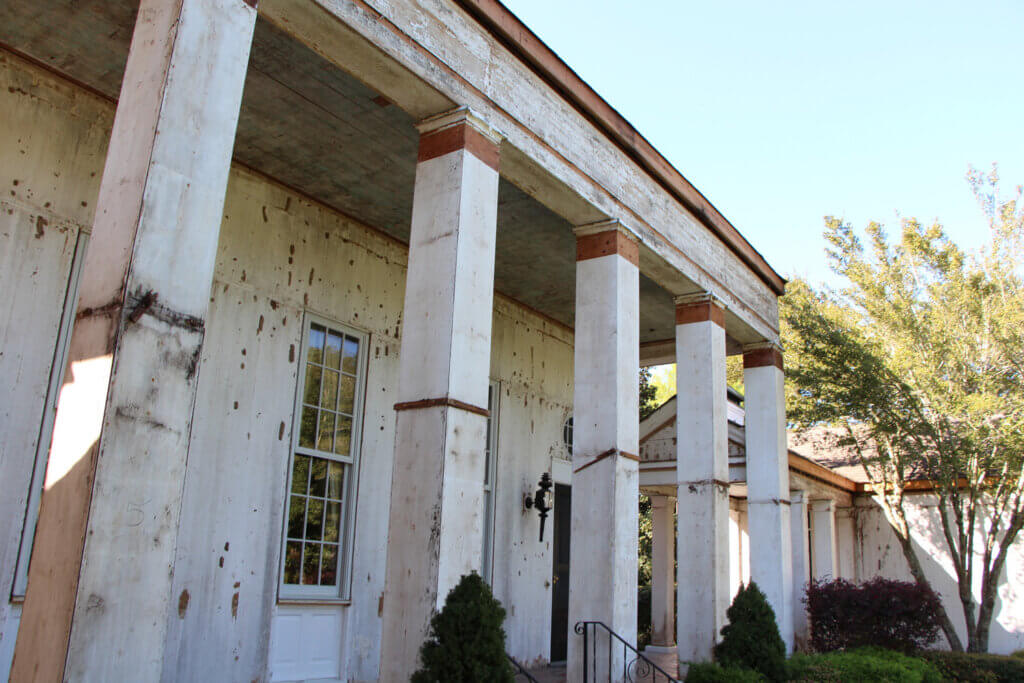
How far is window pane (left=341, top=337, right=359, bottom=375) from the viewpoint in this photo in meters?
9.46

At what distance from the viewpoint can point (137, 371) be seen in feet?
13.5

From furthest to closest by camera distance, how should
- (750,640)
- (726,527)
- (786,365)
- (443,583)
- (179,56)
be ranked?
(786,365) → (726,527) → (750,640) → (443,583) → (179,56)

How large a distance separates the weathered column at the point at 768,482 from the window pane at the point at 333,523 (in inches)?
246

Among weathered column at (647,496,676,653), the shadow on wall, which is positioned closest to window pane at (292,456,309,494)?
weathered column at (647,496,676,653)

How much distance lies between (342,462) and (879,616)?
8868mm

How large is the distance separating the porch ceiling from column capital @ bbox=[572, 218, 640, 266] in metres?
0.73

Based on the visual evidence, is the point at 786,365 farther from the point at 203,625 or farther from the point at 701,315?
the point at 203,625

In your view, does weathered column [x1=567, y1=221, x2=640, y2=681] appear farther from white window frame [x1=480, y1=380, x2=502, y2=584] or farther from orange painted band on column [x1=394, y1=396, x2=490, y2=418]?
white window frame [x1=480, y1=380, x2=502, y2=584]

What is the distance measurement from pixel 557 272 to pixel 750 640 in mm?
5160

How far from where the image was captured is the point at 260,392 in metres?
8.39

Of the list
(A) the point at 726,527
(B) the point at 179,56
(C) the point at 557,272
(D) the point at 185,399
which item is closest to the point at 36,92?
(B) the point at 179,56

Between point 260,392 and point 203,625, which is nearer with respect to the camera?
point 203,625

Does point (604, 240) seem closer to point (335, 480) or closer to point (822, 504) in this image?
point (335, 480)

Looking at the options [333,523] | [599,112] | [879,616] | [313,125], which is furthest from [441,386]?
[879,616]
